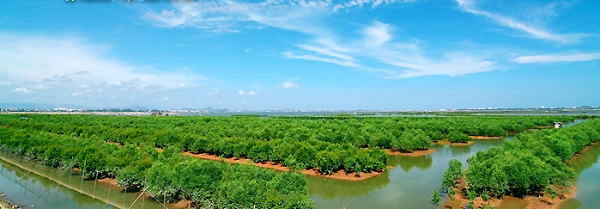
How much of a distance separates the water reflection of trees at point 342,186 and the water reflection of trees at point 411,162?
600 centimetres

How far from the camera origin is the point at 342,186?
2381cm

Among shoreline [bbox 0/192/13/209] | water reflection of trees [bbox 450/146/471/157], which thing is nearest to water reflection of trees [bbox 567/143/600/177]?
water reflection of trees [bbox 450/146/471/157]

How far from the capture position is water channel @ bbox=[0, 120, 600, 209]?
1972 cm

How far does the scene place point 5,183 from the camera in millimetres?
25484

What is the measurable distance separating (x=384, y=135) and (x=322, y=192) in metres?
18.8

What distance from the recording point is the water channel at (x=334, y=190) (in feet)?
64.7

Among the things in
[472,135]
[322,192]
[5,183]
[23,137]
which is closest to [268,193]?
[322,192]

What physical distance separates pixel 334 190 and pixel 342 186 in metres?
1.00

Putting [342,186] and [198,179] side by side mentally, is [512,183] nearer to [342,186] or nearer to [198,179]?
[342,186]

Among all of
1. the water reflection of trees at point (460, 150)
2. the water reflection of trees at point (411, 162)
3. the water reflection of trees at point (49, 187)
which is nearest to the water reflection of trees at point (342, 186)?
the water reflection of trees at point (411, 162)

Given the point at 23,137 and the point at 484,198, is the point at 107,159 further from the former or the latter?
the point at 484,198

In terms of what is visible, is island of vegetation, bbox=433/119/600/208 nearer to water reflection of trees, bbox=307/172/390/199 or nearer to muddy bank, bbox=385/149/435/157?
water reflection of trees, bbox=307/172/390/199

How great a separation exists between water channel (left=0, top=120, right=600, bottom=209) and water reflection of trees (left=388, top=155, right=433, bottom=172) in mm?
103

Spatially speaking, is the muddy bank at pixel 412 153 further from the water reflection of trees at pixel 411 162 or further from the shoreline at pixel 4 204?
the shoreline at pixel 4 204
